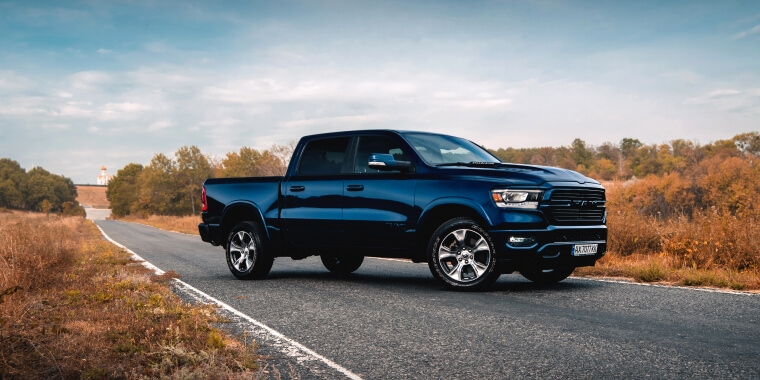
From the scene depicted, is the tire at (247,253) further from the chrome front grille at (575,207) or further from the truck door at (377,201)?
the chrome front grille at (575,207)

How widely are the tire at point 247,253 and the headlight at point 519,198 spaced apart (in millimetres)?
4042

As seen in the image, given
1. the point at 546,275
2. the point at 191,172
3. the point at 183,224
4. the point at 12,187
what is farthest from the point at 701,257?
the point at 12,187

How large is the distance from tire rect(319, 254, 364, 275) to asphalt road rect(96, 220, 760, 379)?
1.39 m

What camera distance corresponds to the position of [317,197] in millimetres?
9453

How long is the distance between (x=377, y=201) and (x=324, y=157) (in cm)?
138

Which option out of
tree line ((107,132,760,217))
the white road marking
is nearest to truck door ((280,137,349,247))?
the white road marking

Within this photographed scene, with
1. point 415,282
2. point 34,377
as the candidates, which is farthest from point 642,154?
point 34,377

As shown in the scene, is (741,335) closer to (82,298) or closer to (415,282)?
(415,282)

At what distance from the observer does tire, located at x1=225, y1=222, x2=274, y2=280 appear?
33.1 feet

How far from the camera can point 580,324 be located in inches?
234

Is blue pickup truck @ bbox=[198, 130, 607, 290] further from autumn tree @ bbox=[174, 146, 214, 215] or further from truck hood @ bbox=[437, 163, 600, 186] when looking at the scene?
autumn tree @ bbox=[174, 146, 214, 215]

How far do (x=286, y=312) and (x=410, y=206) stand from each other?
88.6 inches

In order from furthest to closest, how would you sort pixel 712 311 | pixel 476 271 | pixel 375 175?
1. pixel 375 175
2. pixel 476 271
3. pixel 712 311

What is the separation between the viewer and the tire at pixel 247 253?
10078mm
